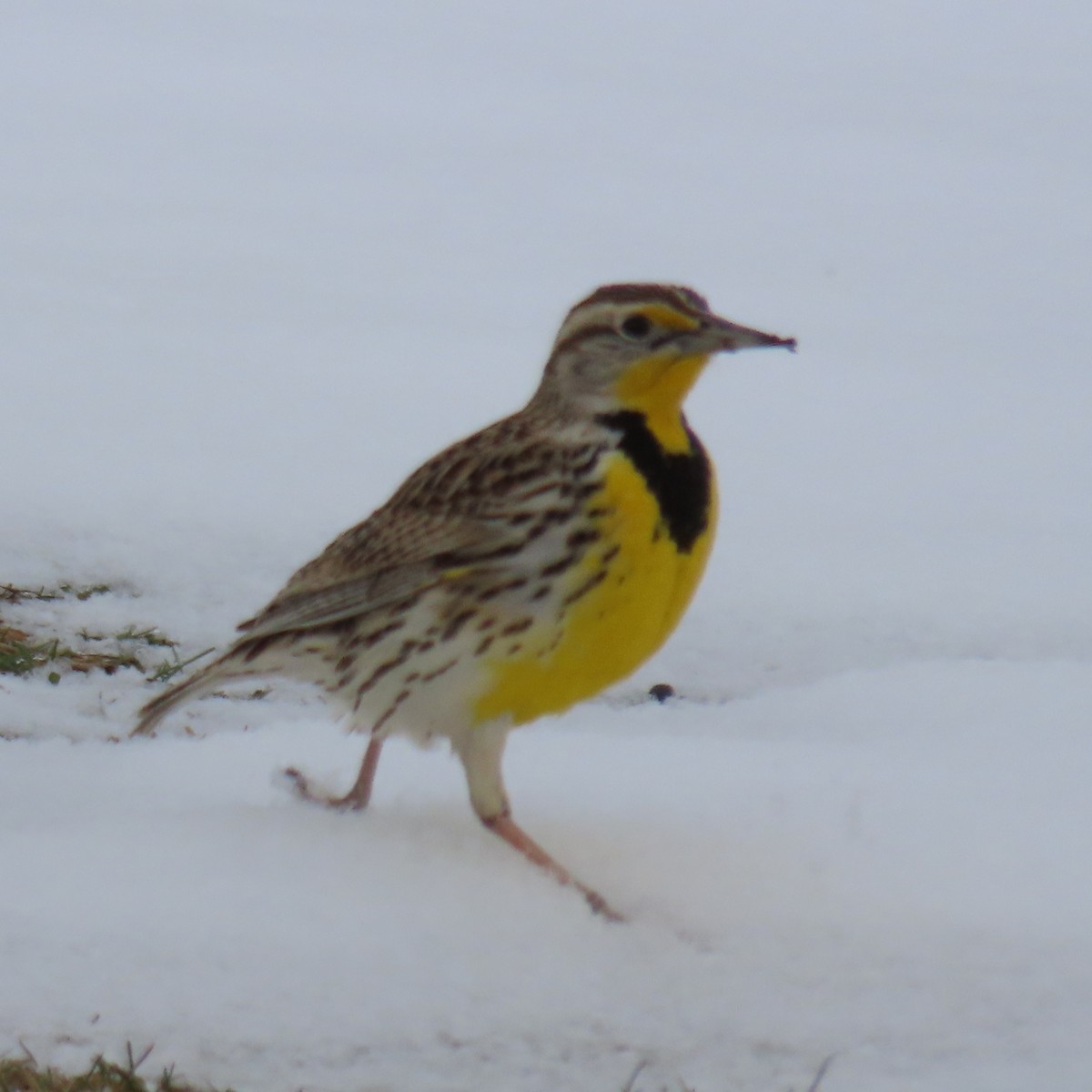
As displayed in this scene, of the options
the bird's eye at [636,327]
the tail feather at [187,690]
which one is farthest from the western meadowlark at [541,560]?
the tail feather at [187,690]

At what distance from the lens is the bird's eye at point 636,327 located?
4.25 m

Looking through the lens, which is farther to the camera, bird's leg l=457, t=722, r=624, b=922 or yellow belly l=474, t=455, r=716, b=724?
bird's leg l=457, t=722, r=624, b=922

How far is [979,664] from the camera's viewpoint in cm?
602

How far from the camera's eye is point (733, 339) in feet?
13.5

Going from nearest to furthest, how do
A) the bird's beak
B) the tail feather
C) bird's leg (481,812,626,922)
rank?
bird's leg (481,812,626,922) < the bird's beak < the tail feather

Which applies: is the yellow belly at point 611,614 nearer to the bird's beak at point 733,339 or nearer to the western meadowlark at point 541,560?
the western meadowlark at point 541,560

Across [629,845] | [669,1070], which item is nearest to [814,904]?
[629,845]

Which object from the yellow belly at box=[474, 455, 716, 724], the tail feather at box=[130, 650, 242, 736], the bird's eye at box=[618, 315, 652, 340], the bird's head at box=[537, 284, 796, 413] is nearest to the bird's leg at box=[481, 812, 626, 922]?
the yellow belly at box=[474, 455, 716, 724]

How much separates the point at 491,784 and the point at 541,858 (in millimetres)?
187

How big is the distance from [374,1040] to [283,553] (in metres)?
3.67

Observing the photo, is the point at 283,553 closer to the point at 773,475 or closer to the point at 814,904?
the point at 773,475

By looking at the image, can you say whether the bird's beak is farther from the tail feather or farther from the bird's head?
the tail feather

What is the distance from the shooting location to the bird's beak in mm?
4129

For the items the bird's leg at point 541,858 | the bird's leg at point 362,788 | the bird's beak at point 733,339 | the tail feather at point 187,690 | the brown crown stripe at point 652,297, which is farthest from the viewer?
the tail feather at point 187,690
